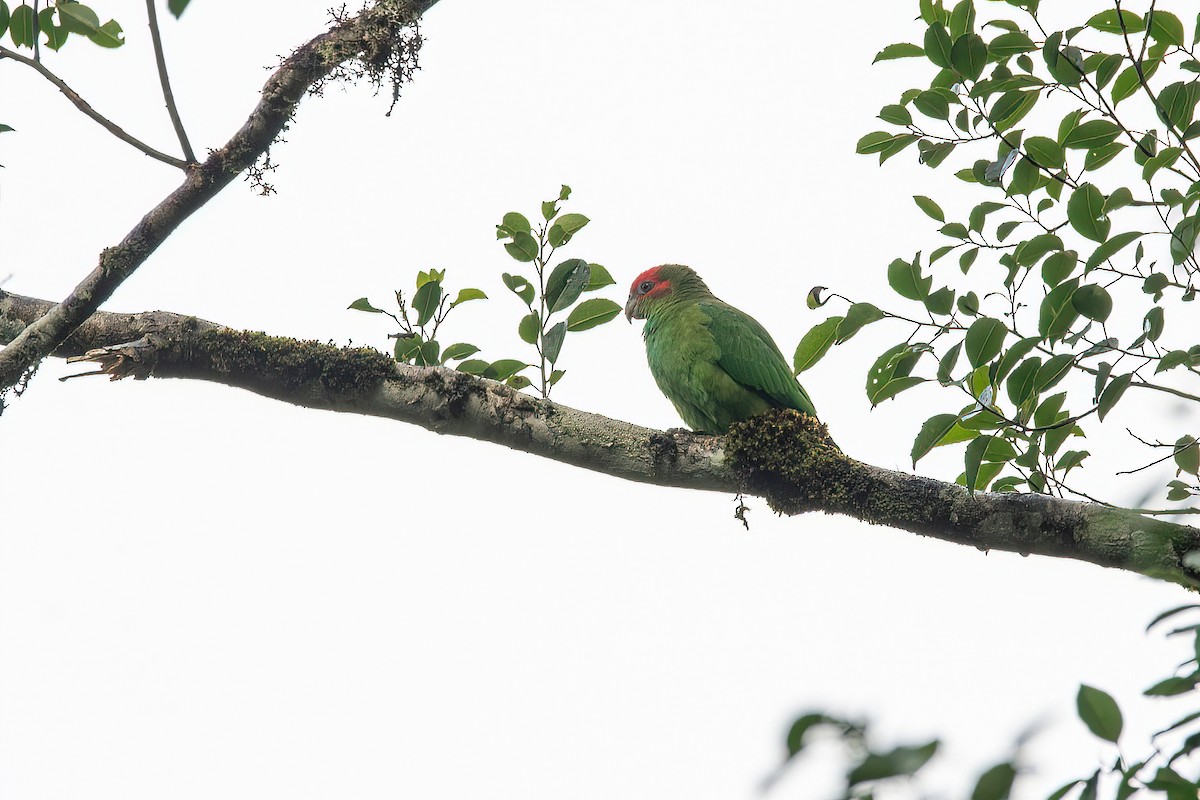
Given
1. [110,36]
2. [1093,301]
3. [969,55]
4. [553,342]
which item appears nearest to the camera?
[1093,301]

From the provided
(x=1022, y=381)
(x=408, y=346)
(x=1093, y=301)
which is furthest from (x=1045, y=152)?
(x=408, y=346)

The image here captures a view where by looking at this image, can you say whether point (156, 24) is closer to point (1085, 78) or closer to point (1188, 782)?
point (1188, 782)

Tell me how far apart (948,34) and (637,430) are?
59.5 inches

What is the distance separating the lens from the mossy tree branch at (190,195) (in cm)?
263

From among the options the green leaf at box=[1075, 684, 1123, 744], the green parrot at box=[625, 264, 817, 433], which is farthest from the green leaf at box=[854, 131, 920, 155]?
the green leaf at box=[1075, 684, 1123, 744]

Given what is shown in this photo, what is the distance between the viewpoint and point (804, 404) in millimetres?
4949

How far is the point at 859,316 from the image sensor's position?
111 inches

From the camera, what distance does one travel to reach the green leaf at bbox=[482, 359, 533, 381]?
142 inches

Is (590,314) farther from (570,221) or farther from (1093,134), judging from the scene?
(1093,134)

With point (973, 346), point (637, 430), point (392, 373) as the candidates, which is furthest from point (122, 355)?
point (973, 346)

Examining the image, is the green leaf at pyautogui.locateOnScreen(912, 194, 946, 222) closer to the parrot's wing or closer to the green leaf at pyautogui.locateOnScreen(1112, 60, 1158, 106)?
the green leaf at pyautogui.locateOnScreen(1112, 60, 1158, 106)

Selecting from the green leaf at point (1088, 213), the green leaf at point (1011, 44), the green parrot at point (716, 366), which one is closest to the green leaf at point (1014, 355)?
the green leaf at point (1088, 213)

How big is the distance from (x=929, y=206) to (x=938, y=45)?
0.52m

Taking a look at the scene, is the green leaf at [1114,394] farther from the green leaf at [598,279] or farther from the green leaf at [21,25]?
the green leaf at [21,25]
